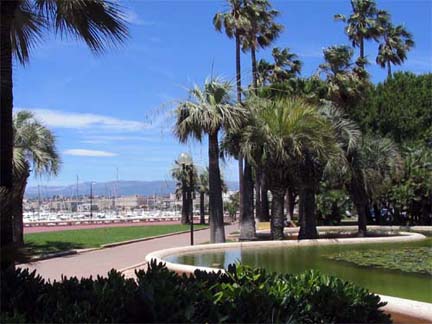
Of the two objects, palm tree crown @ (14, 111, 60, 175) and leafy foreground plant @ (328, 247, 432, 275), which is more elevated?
palm tree crown @ (14, 111, 60, 175)

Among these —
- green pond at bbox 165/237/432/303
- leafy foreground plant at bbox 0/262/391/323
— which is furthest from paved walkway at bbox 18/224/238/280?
leafy foreground plant at bbox 0/262/391/323

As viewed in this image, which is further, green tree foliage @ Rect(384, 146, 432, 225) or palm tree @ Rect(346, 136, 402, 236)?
green tree foliage @ Rect(384, 146, 432, 225)

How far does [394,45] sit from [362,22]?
415 centimetres

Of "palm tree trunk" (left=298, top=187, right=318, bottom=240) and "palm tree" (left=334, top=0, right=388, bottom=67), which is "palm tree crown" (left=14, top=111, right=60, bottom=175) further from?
"palm tree" (left=334, top=0, right=388, bottom=67)

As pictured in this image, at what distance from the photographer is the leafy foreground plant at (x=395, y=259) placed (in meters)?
13.2

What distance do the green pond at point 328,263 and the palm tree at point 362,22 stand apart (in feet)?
91.0

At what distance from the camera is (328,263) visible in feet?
48.2

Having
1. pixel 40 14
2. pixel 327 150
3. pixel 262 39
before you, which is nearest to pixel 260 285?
pixel 40 14

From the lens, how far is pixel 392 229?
97.5ft

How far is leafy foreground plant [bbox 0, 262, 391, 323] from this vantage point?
508cm

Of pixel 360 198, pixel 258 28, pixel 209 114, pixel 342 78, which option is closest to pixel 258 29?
pixel 258 28

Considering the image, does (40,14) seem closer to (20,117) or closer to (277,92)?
(20,117)

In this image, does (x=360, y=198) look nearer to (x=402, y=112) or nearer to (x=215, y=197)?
(x=215, y=197)

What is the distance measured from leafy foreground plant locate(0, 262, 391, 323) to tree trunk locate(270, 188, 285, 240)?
1591 centimetres
